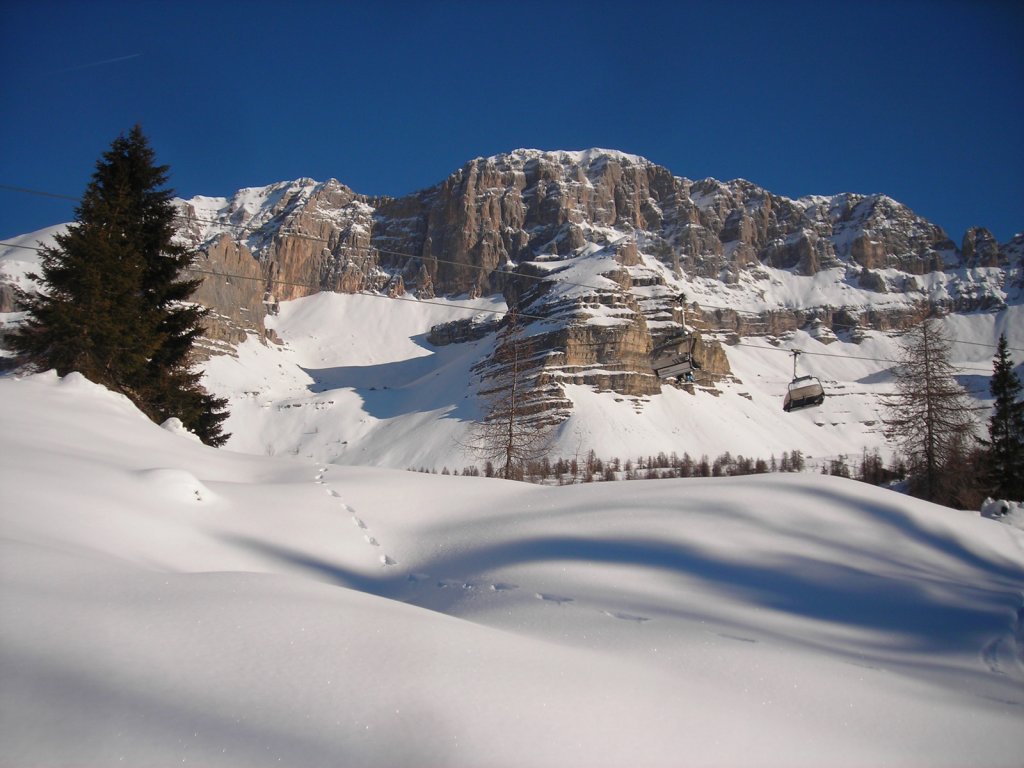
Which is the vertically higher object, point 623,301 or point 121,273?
point 623,301

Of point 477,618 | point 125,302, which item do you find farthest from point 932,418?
point 125,302

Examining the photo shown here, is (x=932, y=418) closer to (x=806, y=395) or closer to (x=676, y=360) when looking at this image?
(x=806, y=395)

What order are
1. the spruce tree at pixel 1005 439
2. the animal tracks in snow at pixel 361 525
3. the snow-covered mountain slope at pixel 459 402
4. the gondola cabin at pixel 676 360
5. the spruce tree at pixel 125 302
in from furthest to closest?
the snow-covered mountain slope at pixel 459 402 < the spruce tree at pixel 1005 439 < the gondola cabin at pixel 676 360 < the spruce tree at pixel 125 302 < the animal tracks in snow at pixel 361 525

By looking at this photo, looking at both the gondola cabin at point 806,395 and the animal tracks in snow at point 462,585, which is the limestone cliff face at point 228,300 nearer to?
the gondola cabin at point 806,395

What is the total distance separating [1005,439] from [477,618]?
32.2 metres

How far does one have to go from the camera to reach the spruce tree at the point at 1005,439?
1066 inches

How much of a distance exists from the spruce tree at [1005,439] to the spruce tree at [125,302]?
30.9 m

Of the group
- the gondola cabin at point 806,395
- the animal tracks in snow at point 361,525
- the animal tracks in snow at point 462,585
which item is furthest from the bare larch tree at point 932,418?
the animal tracks in snow at point 462,585

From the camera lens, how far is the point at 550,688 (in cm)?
305

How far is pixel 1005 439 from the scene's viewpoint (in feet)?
91.6

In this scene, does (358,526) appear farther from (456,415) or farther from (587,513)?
(456,415)

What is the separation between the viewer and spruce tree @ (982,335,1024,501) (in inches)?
1066

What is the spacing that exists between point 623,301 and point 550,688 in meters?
147

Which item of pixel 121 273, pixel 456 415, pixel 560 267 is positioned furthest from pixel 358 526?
pixel 560 267
